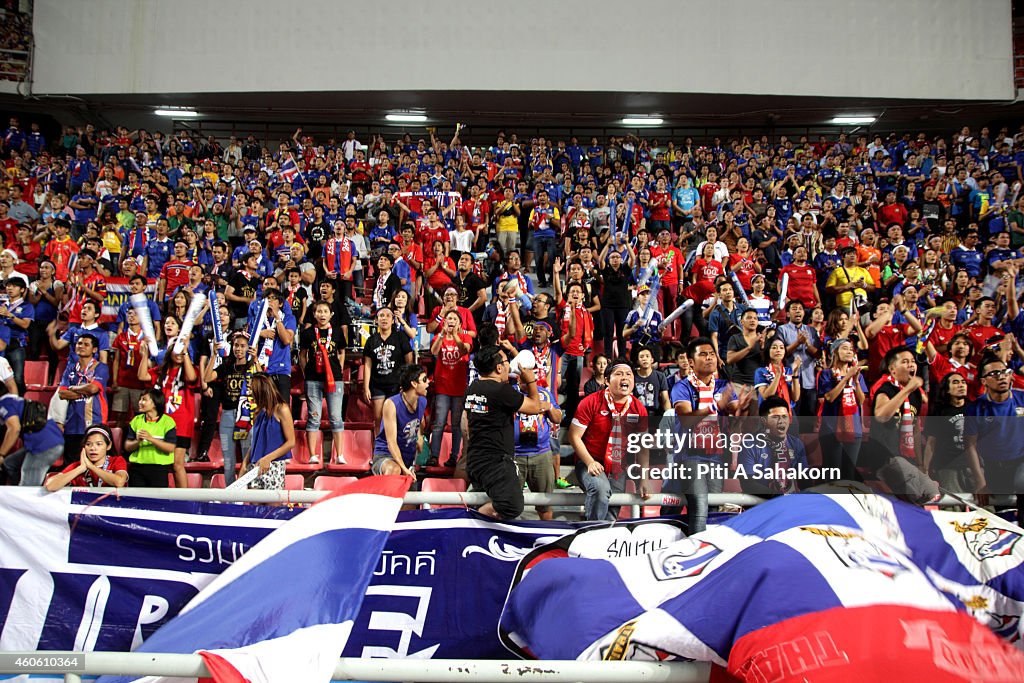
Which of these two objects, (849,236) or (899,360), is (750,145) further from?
(899,360)

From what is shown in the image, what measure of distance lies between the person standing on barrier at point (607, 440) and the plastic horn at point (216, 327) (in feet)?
18.1

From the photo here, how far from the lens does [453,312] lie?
9016 mm

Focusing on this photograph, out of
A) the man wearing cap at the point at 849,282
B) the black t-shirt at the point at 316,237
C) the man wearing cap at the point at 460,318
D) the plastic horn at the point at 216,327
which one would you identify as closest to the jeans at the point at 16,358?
the plastic horn at the point at 216,327

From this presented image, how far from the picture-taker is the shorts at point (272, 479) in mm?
6973

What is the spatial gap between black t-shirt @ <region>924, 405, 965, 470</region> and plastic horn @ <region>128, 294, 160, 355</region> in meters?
8.58

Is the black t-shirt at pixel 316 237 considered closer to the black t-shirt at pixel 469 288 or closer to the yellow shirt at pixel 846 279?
the black t-shirt at pixel 469 288

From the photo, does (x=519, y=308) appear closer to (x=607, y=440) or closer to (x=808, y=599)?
(x=607, y=440)

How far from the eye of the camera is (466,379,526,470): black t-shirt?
4.92 metres

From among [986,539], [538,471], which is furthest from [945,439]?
[538,471]

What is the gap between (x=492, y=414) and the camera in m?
4.98

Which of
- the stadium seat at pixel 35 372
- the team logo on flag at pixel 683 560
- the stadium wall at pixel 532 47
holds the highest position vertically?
the stadium wall at pixel 532 47

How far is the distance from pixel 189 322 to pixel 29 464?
8.47 ft

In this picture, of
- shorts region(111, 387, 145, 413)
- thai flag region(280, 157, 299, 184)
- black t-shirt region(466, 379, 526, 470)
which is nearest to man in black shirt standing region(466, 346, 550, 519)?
black t-shirt region(466, 379, 526, 470)

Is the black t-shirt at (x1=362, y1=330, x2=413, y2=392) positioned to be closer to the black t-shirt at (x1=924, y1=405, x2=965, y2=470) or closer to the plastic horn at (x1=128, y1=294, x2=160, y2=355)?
the plastic horn at (x1=128, y1=294, x2=160, y2=355)
